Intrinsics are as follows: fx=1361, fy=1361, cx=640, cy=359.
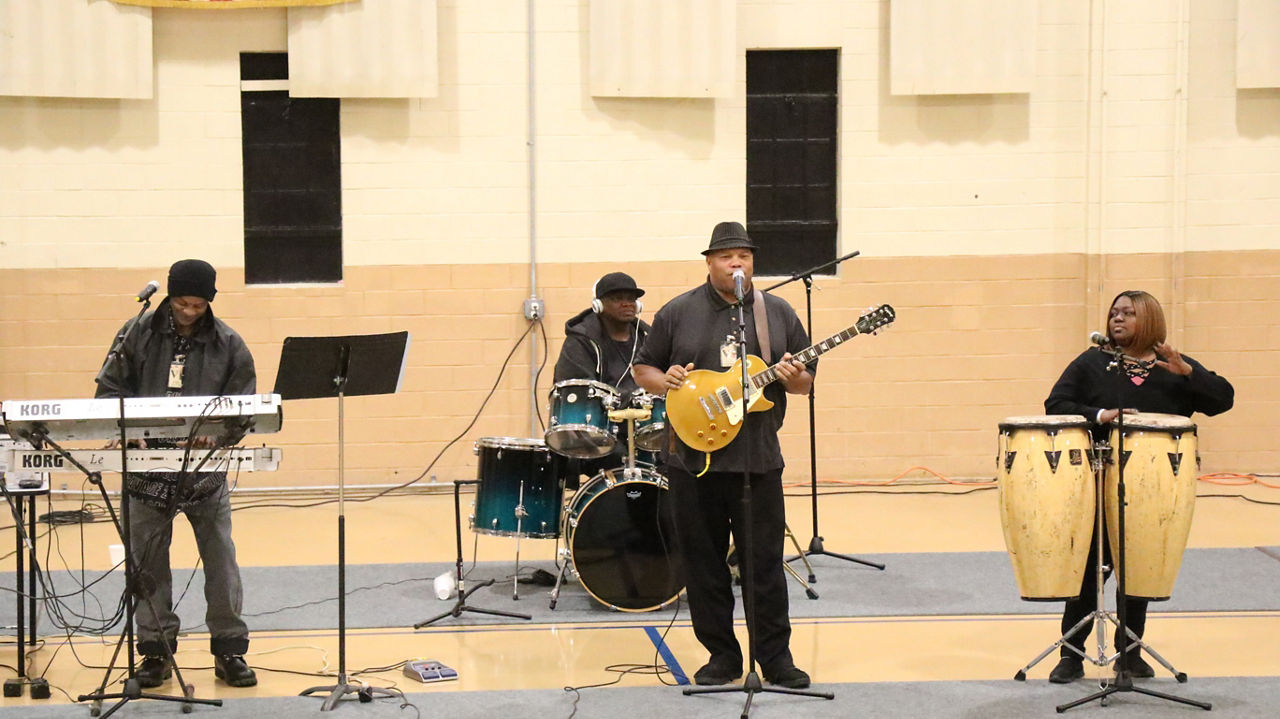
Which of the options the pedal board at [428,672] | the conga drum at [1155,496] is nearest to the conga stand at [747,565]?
the pedal board at [428,672]

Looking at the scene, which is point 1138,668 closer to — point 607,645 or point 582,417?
point 607,645

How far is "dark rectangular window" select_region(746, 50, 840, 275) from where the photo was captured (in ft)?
34.0

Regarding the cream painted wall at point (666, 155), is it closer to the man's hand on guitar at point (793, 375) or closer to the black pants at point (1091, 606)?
the man's hand on guitar at point (793, 375)

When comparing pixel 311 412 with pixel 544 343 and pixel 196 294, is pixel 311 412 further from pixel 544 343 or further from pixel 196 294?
pixel 196 294

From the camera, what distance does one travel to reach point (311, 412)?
33.1 feet

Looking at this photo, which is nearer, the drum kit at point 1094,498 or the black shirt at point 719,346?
the drum kit at point 1094,498

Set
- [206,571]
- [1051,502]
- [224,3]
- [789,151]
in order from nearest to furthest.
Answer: [1051,502]
[206,571]
[224,3]
[789,151]

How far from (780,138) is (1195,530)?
409 centimetres

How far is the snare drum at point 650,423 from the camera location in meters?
6.76

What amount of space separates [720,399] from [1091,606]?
1799mm

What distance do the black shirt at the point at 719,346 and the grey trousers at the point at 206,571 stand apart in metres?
1.89

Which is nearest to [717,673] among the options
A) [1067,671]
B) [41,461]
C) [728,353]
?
[728,353]

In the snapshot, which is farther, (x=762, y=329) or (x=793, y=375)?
(x=762, y=329)

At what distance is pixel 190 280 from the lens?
17.9 feet
